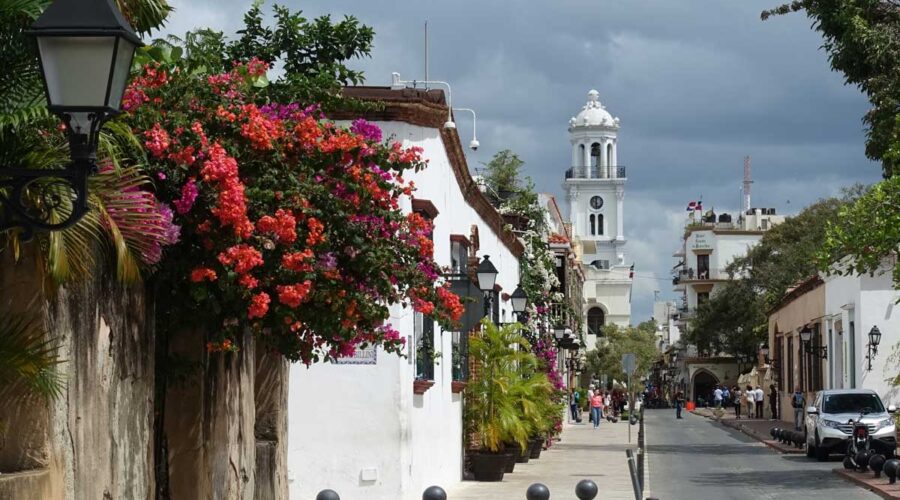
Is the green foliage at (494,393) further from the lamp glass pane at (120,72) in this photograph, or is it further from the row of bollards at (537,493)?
the lamp glass pane at (120,72)

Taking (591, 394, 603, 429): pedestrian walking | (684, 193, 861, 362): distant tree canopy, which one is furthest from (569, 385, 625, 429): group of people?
(684, 193, 861, 362): distant tree canopy

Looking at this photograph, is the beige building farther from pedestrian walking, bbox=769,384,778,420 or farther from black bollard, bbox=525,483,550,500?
black bollard, bbox=525,483,550,500

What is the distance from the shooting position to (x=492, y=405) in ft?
88.3

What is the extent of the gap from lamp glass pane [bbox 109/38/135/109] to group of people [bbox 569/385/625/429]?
5312 cm

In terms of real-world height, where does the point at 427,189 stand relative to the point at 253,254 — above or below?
above

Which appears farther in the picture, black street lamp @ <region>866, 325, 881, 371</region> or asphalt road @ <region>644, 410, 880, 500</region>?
black street lamp @ <region>866, 325, 881, 371</region>

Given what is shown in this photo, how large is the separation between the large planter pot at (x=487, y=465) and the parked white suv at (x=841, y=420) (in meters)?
9.00

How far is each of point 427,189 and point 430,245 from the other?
27.2ft

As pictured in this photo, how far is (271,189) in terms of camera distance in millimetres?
10438

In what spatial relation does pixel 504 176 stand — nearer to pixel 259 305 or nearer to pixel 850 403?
pixel 850 403

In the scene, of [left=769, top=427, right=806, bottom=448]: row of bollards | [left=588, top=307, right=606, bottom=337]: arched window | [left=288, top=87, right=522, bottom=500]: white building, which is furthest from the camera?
[left=588, top=307, right=606, bottom=337]: arched window

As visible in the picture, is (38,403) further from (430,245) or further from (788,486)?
(788,486)

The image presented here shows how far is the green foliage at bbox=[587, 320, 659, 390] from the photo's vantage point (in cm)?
11386

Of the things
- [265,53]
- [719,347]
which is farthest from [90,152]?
[719,347]
